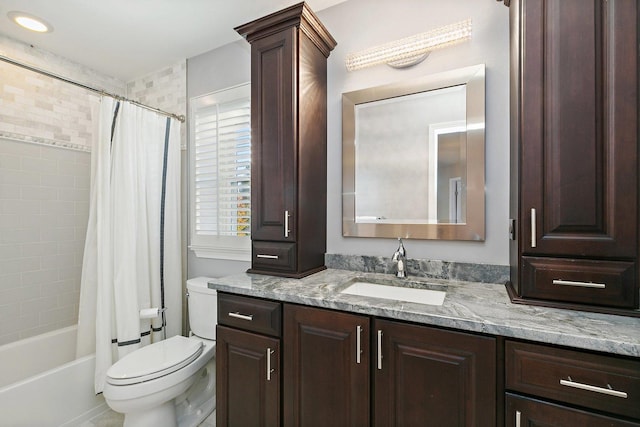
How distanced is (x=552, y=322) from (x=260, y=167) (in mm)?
1464

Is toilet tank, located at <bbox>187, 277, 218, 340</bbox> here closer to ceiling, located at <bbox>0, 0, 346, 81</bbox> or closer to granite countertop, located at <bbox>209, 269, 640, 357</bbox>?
granite countertop, located at <bbox>209, 269, 640, 357</bbox>

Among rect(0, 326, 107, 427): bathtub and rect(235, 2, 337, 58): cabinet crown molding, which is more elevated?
rect(235, 2, 337, 58): cabinet crown molding

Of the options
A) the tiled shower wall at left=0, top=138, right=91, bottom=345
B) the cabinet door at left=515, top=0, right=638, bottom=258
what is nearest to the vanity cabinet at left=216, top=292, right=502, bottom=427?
the cabinet door at left=515, top=0, right=638, bottom=258

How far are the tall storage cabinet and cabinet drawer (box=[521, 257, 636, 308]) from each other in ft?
3.42

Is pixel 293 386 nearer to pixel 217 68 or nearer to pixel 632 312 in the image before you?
pixel 632 312

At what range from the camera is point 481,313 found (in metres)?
1.04

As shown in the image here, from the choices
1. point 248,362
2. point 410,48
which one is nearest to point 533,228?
point 410,48

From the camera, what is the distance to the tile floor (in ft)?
6.11

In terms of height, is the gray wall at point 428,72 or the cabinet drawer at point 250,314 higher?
the gray wall at point 428,72

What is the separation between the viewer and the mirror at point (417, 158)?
152cm

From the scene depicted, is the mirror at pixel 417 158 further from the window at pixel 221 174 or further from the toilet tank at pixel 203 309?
the toilet tank at pixel 203 309

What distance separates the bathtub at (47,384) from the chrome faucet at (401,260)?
209 cm

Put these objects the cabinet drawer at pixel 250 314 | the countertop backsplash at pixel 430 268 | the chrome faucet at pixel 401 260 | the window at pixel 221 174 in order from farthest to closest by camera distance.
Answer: the window at pixel 221 174 < the chrome faucet at pixel 401 260 < the countertop backsplash at pixel 430 268 < the cabinet drawer at pixel 250 314

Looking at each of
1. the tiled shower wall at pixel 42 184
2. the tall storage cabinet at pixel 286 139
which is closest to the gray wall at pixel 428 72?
the tall storage cabinet at pixel 286 139
